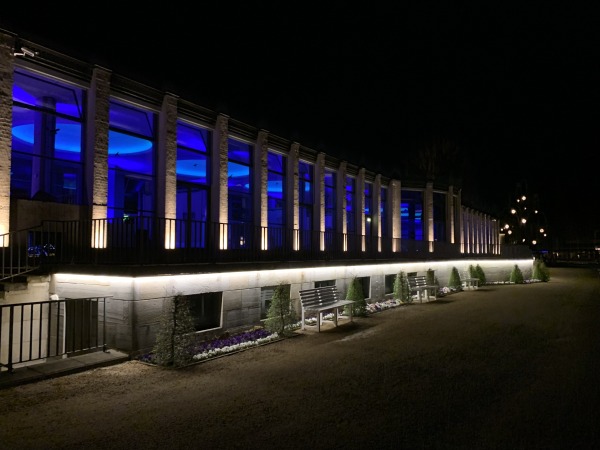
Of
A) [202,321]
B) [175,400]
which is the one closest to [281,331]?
[202,321]

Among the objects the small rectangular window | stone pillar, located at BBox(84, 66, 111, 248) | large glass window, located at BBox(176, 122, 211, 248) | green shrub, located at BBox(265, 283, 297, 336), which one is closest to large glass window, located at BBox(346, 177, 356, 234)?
large glass window, located at BBox(176, 122, 211, 248)

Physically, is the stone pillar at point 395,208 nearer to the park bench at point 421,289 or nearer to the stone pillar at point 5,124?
the park bench at point 421,289

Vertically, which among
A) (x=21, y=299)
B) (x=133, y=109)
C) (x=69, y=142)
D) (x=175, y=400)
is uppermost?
(x=133, y=109)

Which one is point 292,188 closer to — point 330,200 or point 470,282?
point 330,200

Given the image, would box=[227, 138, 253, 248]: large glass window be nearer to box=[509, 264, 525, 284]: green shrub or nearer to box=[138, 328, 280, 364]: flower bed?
box=[138, 328, 280, 364]: flower bed

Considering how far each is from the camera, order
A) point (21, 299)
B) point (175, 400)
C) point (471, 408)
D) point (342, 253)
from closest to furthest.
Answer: point (471, 408) < point (175, 400) < point (21, 299) < point (342, 253)

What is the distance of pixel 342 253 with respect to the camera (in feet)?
60.2

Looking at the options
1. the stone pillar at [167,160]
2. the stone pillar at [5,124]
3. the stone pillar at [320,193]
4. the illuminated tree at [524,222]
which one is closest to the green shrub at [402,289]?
the stone pillar at [320,193]

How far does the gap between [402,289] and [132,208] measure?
34.8ft

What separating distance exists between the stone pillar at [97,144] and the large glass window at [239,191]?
4590 millimetres

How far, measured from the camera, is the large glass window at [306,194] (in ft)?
63.5

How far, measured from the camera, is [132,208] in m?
12.7

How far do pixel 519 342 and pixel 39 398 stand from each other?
30.5 ft

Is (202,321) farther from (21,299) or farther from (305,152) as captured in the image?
(305,152)
